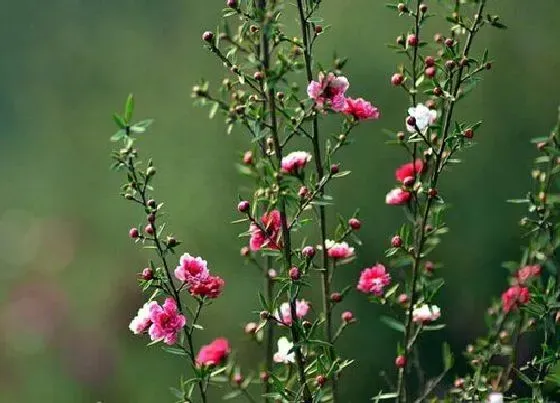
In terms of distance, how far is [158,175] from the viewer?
2.04 metres

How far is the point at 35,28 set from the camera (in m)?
2.05

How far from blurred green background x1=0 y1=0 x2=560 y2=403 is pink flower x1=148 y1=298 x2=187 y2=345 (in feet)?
3.15

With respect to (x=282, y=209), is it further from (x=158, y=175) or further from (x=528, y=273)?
(x=158, y=175)

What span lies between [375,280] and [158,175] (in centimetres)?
98

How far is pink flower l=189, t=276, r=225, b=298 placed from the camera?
3.44 feet

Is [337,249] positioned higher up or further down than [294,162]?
further down

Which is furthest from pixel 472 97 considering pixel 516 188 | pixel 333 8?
pixel 333 8

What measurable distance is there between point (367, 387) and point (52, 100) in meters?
1.04

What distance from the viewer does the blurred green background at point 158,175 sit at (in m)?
2.03

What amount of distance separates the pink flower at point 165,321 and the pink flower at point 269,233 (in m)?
0.13

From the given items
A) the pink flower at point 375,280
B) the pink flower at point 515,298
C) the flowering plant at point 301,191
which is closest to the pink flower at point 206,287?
the flowering plant at point 301,191

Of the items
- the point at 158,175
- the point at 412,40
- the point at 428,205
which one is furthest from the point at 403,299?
the point at 158,175

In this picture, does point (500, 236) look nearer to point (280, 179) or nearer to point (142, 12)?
point (142, 12)

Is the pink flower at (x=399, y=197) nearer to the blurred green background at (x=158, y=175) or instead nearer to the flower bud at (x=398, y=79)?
the flower bud at (x=398, y=79)
